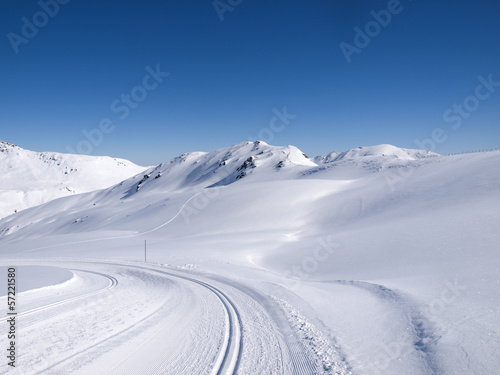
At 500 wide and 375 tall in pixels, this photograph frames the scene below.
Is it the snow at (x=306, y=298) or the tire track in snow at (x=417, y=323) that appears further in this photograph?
the snow at (x=306, y=298)

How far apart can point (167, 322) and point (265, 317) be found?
2635mm

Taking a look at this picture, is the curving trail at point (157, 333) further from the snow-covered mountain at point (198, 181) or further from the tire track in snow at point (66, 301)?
the snow-covered mountain at point (198, 181)

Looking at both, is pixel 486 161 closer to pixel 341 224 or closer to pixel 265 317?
pixel 341 224

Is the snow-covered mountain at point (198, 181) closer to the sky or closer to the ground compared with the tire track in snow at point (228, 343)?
closer to the sky
